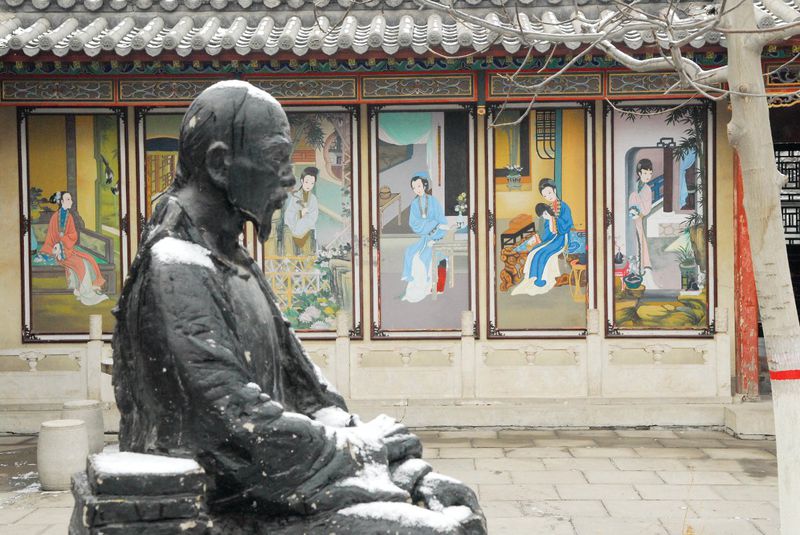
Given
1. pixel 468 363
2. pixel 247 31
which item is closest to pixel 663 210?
pixel 468 363

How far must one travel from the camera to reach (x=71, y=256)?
427 inches

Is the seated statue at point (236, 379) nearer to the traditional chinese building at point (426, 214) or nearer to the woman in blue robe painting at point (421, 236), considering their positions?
the traditional chinese building at point (426, 214)

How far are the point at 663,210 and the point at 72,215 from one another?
6183 mm

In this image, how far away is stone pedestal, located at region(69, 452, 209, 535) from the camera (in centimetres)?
259

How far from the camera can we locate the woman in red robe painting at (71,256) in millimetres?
10820

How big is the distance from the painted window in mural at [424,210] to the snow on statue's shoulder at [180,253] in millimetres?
7962

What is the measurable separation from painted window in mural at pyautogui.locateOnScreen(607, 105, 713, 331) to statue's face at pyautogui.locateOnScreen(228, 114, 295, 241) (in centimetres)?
819

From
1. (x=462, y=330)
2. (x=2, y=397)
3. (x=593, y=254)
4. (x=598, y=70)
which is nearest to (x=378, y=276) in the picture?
(x=462, y=330)

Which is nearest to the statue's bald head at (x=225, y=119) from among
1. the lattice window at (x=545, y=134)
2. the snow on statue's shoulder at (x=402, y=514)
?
the snow on statue's shoulder at (x=402, y=514)

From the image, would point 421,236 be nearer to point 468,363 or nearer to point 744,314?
point 468,363

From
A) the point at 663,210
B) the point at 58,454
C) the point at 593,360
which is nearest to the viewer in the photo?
the point at 58,454

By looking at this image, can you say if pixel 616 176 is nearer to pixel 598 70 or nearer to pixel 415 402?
pixel 598 70

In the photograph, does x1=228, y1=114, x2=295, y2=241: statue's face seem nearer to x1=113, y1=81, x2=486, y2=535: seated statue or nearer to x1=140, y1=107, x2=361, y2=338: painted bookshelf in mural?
x1=113, y1=81, x2=486, y2=535: seated statue

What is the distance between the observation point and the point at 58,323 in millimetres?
10812
